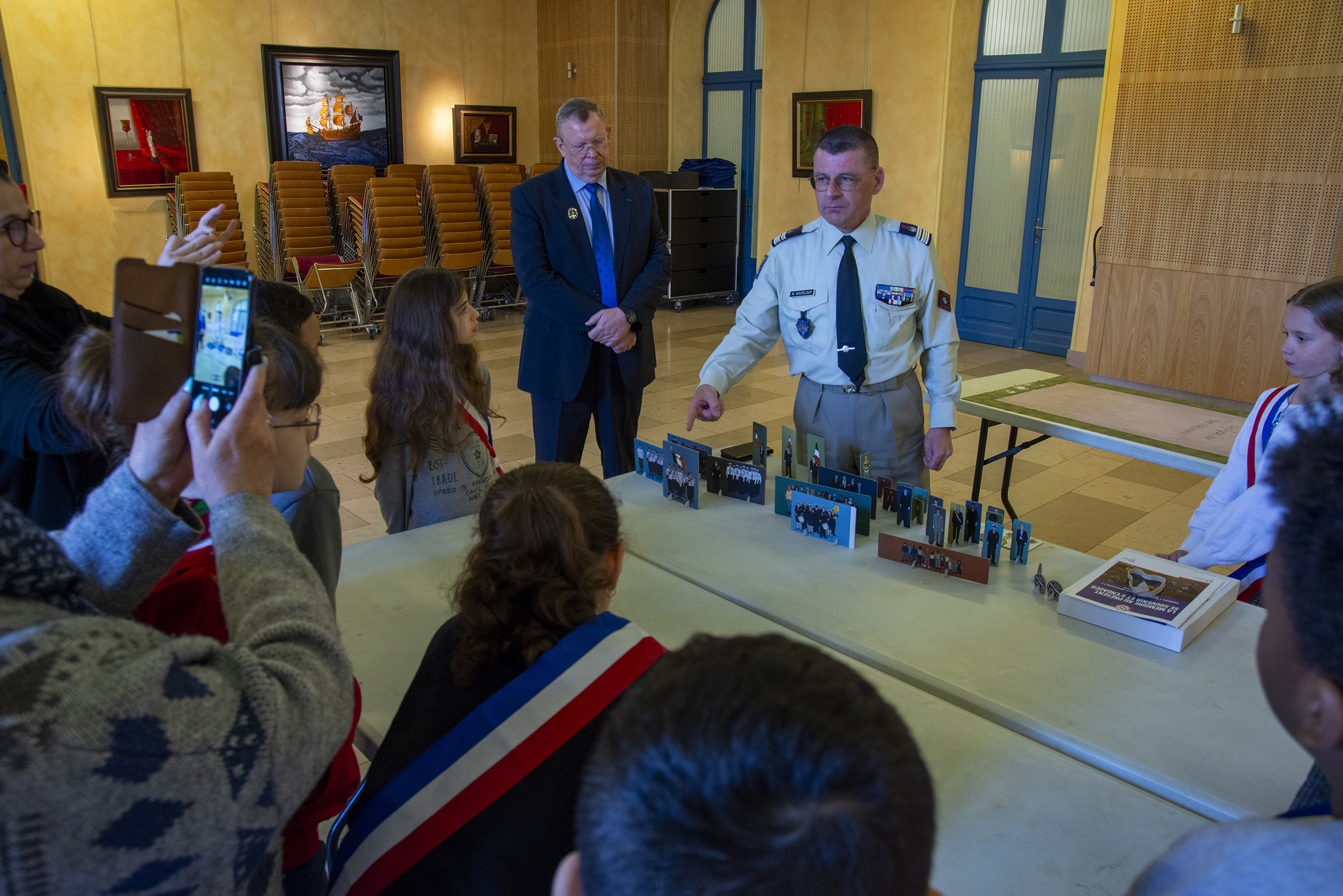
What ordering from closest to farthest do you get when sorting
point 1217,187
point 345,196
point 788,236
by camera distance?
point 788,236 < point 1217,187 < point 345,196

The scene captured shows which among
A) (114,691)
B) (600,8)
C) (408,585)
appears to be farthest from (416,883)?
(600,8)

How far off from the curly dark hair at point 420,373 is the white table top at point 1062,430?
1639mm

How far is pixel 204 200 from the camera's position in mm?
8320

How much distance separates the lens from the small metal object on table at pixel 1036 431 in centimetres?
303

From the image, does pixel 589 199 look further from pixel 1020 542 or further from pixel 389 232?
pixel 389 232

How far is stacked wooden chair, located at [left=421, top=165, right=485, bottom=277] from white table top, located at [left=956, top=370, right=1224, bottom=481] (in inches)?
228

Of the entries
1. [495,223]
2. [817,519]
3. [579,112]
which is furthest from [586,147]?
[495,223]

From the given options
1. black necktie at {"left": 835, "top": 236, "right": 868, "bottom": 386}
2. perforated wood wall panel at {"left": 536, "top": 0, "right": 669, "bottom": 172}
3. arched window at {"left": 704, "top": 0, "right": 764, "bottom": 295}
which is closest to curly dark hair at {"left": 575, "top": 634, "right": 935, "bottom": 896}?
black necktie at {"left": 835, "top": 236, "right": 868, "bottom": 386}

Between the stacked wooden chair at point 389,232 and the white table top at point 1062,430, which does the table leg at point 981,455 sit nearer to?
the white table top at point 1062,430

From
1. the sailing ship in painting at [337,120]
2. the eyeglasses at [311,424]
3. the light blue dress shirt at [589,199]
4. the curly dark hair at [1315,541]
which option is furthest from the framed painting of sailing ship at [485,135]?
the curly dark hair at [1315,541]

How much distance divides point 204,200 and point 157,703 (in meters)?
8.87

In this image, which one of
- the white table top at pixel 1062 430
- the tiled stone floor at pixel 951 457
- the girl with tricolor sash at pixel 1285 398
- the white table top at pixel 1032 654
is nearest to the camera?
the white table top at pixel 1032 654

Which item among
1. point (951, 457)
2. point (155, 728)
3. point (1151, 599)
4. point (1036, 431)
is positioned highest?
point (155, 728)

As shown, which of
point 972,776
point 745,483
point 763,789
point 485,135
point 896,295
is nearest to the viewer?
point 763,789
